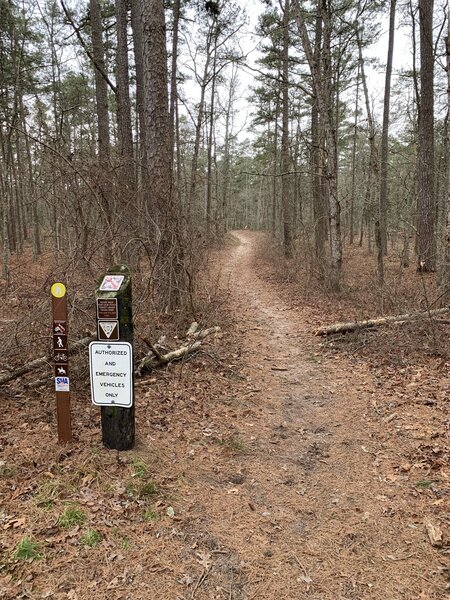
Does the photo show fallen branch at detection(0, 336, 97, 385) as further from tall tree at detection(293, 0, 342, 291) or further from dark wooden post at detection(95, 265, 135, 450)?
tall tree at detection(293, 0, 342, 291)

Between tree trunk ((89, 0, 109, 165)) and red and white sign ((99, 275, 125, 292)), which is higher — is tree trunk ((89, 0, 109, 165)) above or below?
above

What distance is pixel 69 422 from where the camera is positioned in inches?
141

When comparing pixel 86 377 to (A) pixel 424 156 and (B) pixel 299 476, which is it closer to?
(B) pixel 299 476

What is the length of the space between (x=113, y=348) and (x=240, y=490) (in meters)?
1.59

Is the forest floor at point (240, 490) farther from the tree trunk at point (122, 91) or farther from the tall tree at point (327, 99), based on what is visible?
the tree trunk at point (122, 91)

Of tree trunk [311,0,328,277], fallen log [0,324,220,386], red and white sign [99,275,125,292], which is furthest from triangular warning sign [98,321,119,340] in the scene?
tree trunk [311,0,328,277]

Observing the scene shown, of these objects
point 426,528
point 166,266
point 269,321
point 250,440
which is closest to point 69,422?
point 250,440

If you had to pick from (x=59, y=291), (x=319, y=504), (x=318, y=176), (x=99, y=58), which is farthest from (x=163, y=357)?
(x=99, y=58)

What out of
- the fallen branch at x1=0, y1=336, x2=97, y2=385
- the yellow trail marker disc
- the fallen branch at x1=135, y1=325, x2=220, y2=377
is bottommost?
the fallen branch at x1=135, y1=325, x2=220, y2=377

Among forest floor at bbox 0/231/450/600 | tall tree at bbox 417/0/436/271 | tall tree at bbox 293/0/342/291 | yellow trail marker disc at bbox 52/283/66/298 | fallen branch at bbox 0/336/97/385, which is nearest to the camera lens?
forest floor at bbox 0/231/450/600

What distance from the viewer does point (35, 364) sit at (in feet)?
15.8

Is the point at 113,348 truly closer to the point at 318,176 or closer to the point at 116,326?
the point at 116,326

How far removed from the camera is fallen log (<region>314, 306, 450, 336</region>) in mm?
6855

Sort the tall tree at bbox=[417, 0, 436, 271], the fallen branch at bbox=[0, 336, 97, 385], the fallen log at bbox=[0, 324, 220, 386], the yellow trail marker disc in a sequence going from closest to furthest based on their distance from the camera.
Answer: the yellow trail marker disc
the fallen branch at bbox=[0, 336, 97, 385]
the fallen log at bbox=[0, 324, 220, 386]
the tall tree at bbox=[417, 0, 436, 271]
